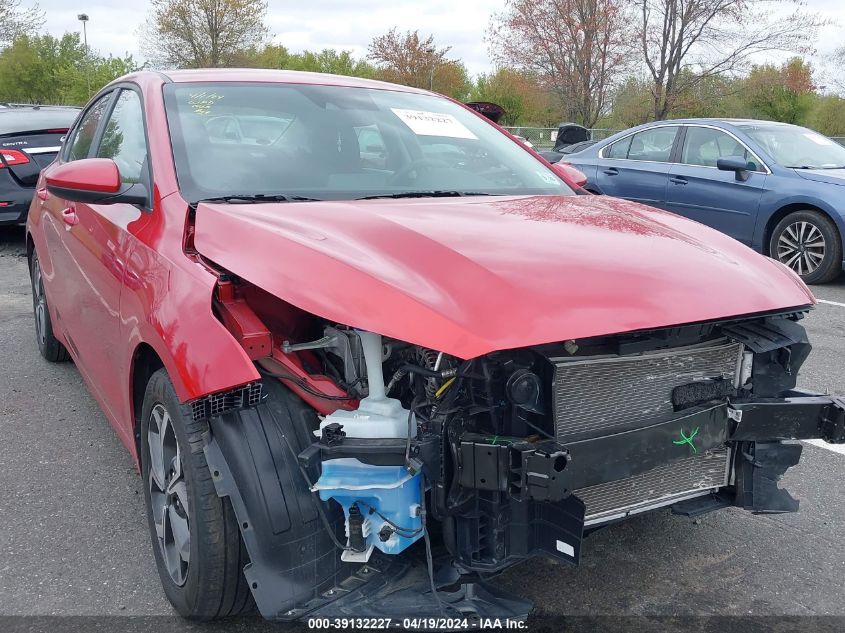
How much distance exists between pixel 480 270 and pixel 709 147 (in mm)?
7105

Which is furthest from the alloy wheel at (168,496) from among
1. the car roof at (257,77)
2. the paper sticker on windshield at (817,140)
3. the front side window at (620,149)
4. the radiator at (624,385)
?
the paper sticker on windshield at (817,140)

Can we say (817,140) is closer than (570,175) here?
No

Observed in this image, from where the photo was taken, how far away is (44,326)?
4.90m

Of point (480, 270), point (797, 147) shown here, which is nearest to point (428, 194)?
point (480, 270)

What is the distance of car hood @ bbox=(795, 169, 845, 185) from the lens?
Result: 7.44 m

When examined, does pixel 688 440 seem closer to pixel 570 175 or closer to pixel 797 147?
pixel 570 175

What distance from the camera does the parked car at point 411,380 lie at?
1948 millimetres

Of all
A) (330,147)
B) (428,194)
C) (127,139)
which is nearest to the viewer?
(428,194)

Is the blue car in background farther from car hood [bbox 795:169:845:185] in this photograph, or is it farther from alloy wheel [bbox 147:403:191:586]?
alloy wheel [bbox 147:403:191:586]

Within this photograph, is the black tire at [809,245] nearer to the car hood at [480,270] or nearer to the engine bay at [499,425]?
the car hood at [480,270]

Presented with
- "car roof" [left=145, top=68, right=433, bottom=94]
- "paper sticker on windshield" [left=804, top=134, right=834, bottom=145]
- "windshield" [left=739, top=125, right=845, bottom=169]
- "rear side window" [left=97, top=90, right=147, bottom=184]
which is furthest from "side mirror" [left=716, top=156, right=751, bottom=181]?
"rear side window" [left=97, top=90, right=147, bottom=184]

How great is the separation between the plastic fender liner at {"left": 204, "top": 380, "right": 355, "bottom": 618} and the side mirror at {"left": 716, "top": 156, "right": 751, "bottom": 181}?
6.76 metres

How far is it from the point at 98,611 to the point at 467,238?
63.8 inches

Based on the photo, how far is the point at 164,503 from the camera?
8.10ft
